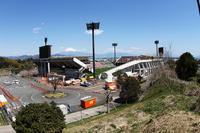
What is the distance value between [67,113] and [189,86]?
19.7m

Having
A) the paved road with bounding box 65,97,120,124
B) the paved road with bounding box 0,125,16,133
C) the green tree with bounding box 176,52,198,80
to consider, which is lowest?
the paved road with bounding box 65,97,120,124

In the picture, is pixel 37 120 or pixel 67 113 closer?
pixel 37 120

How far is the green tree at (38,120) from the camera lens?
11.2m

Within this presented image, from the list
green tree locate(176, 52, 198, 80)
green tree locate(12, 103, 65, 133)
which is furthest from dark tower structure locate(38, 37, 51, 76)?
green tree locate(12, 103, 65, 133)

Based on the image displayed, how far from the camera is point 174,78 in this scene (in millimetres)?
26453

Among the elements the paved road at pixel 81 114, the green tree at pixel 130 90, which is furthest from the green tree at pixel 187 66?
the paved road at pixel 81 114

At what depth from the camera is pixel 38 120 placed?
11328 millimetres

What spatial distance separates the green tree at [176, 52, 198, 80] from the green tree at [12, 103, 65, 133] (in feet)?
105

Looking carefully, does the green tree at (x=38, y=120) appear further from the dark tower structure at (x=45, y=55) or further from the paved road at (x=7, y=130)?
the dark tower structure at (x=45, y=55)

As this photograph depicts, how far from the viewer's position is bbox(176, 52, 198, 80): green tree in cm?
3331

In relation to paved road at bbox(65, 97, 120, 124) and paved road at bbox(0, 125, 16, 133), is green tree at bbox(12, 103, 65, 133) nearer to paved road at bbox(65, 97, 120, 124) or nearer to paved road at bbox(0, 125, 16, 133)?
paved road at bbox(0, 125, 16, 133)

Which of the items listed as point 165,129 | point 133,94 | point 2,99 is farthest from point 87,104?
point 165,129

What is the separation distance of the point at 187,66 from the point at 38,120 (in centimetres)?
3387

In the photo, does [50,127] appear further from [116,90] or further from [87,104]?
[116,90]
